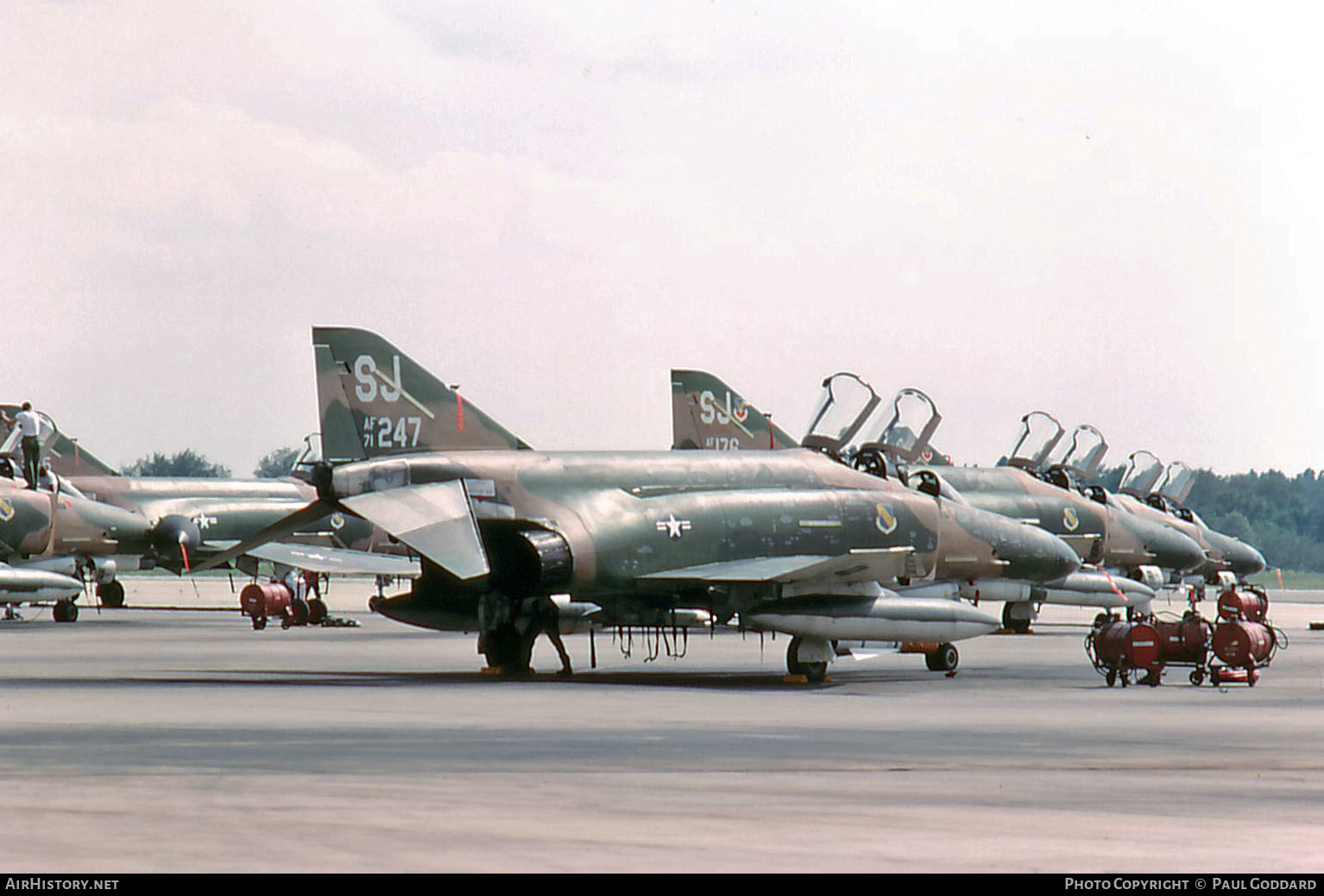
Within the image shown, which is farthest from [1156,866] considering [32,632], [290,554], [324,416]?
[32,632]

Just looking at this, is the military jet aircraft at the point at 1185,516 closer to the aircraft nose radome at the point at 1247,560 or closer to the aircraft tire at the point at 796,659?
the aircraft nose radome at the point at 1247,560

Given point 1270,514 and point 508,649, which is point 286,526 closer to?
point 508,649

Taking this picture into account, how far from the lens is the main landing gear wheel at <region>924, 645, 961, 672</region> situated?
27109 millimetres

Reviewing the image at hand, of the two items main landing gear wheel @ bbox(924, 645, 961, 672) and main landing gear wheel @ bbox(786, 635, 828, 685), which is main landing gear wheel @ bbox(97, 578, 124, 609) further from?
main landing gear wheel @ bbox(786, 635, 828, 685)

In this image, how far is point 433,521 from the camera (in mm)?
23547

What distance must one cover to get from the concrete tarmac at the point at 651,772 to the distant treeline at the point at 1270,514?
132m

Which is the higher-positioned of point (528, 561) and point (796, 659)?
point (528, 561)

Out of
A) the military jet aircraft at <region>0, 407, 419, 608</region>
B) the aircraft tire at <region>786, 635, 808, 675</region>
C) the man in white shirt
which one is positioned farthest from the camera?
the military jet aircraft at <region>0, 407, 419, 608</region>

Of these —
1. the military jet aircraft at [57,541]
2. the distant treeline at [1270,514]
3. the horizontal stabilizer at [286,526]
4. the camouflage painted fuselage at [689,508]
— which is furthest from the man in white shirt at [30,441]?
the distant treeline at [1270,514]

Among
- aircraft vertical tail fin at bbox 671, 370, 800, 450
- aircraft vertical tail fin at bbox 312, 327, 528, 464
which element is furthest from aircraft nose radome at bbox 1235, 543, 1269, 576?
aircraft vertical tail fin at bbox 312, 327, 528, 464

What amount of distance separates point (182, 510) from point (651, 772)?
139 ft

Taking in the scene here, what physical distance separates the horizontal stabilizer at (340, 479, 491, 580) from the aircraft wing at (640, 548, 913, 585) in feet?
8.61

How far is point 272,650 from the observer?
109 ft

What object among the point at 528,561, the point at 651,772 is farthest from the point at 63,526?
the point at 651,772
